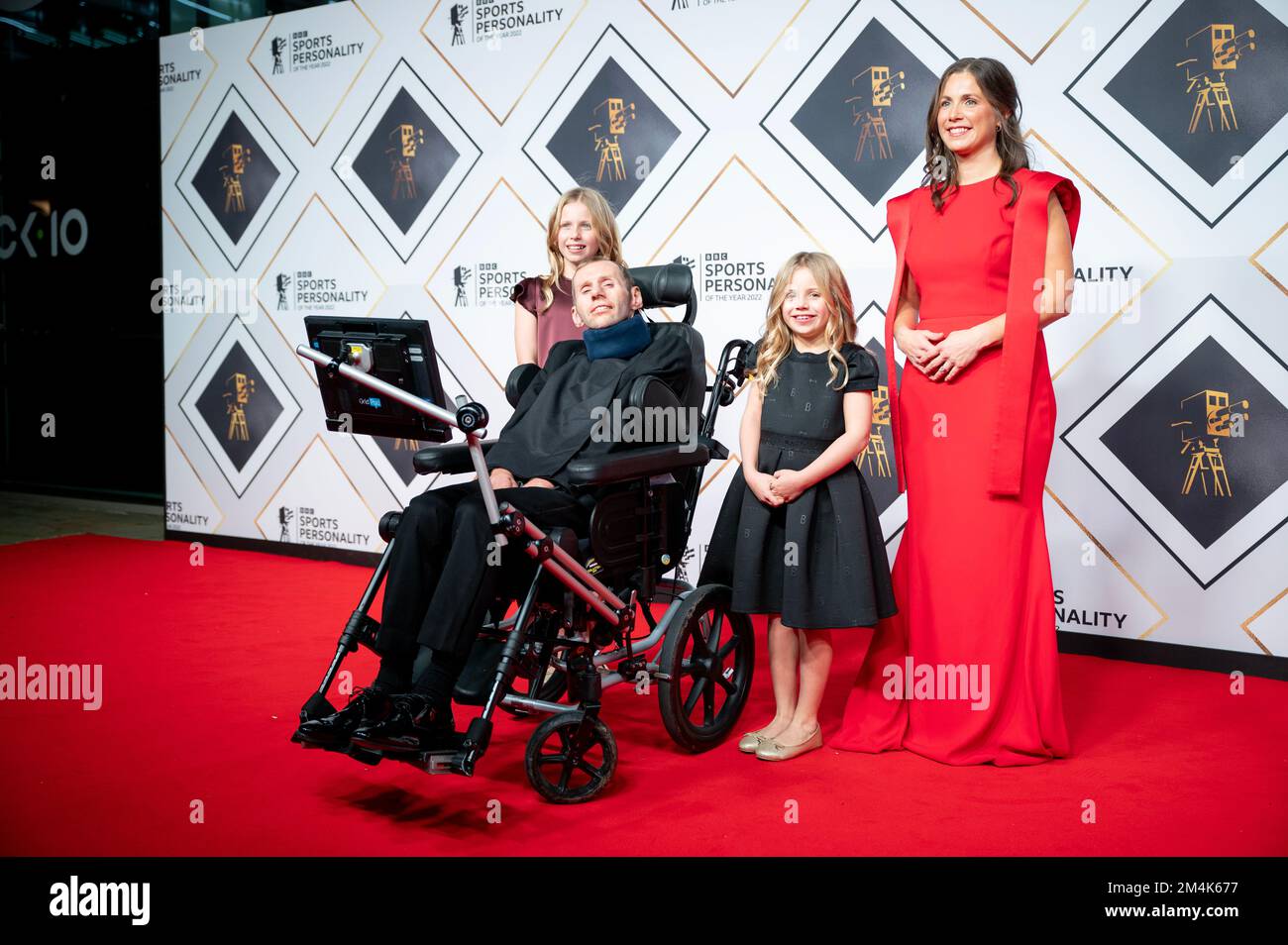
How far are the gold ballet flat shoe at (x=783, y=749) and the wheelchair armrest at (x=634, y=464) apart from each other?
2.36ft

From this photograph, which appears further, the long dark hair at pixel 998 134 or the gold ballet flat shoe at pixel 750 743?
the gold ballet flat shoe at pixel 750 743

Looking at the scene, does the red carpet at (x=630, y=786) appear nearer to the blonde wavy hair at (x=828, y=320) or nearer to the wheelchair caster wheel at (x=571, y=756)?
the wheelchair caster wheel at (x=571, y=756)

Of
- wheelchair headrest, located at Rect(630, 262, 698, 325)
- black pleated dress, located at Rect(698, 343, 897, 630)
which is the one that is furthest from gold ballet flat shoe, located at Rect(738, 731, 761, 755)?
wheelchair headrest, located at Rect(630, 262, 698, 325)

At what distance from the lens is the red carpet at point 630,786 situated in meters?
2.32

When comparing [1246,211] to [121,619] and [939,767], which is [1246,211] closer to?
[939,767]

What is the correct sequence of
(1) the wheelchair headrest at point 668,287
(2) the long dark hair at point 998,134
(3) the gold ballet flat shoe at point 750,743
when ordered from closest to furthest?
(2) the long dark hair at point 998,134, (3) the gold ballet flat shoe at point 750,743, (1) the wheelchair headrest at point 668,287

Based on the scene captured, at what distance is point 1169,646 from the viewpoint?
148 inches

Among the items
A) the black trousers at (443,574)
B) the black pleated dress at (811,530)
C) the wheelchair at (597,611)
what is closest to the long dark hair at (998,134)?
the black pleated dress at (811,530)

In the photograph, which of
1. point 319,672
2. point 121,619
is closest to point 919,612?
point 319,672

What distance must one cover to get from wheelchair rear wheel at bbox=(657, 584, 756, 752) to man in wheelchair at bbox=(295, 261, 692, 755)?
359mm

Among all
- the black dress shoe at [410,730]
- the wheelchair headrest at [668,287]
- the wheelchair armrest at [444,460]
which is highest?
the wheelchair headrest at [668,287]

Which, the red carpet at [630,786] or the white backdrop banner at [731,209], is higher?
the white backdrop banner at [731,209]

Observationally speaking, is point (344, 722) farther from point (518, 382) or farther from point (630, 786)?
point (518, 382)

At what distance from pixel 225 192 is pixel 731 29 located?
2892 mm
